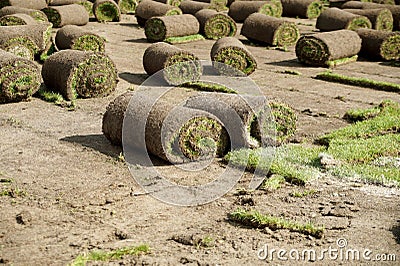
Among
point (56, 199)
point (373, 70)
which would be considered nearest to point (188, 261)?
point (56, 199)

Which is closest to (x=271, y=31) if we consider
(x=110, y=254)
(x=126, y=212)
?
(x=126, y=212)

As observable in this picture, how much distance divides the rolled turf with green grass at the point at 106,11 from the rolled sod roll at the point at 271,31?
7471mm

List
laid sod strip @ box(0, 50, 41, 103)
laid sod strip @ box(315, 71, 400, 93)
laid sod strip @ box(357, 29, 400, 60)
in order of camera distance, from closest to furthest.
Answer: laid sod strip @ box(0, 50, 41, 103)
laid sod strip @ box(315, 71, 400, 93)
laid sod strip @ box(357, 29, 400, 60)

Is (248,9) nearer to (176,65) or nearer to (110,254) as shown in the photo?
(176,65)

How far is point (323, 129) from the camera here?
→ 12492mm

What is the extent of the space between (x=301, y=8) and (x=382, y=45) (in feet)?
33.8

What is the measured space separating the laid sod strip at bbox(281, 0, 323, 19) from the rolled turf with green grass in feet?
27.1

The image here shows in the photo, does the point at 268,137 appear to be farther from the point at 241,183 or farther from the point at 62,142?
the point at 62,142

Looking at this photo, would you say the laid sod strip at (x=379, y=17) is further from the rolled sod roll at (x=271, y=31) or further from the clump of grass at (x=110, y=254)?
the clump of grass at (x=110, y=254)

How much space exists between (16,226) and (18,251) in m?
0.70

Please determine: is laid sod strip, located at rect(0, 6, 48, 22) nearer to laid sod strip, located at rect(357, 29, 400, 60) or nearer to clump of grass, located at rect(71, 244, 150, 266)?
laid sod strip, located at rect(357, 29, 400, 60)

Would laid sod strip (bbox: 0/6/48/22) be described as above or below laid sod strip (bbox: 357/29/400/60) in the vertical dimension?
above

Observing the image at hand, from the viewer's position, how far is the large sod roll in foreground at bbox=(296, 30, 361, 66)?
19.0m

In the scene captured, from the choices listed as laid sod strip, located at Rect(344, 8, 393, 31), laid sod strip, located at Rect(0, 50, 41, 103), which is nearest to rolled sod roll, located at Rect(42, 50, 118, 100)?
laid sod strip, located at Rect(0, 50, 41, 103)
